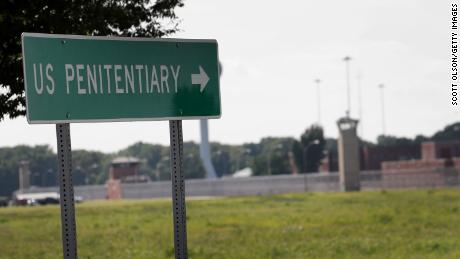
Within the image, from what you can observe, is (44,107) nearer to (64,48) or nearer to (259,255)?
(64,48)

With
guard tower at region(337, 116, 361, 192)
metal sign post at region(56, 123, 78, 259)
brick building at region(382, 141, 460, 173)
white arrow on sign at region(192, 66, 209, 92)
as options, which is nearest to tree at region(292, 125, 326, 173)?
brick building at region(382, 141, 460, 173)

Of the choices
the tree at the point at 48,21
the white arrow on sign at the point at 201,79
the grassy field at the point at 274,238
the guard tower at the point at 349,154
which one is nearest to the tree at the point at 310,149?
the guard tower at the point at 349,154

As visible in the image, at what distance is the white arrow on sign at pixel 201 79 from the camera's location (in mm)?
7020

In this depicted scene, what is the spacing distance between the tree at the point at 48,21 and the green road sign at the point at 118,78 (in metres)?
7.75

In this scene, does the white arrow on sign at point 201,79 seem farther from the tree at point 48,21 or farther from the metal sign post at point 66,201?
the tree at point 48,21

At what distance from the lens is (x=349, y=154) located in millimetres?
107438

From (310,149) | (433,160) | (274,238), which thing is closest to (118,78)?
(274,238)

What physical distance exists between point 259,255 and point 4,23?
10.6m

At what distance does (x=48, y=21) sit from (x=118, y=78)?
8.71 meters

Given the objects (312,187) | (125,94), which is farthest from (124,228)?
(312,187)

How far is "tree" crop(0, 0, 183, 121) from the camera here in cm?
1480

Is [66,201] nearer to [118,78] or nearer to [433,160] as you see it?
[118,78]

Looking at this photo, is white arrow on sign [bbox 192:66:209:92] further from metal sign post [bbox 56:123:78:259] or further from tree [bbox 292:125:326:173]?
tree [bbox 292:125:326:173]

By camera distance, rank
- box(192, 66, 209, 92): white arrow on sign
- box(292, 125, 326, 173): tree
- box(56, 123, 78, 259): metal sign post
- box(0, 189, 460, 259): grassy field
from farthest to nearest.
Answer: box(292, 125, 326, 173): tree
box(0, 189, 460, 259): grassy field
box(192, 66, 209, 92): white arrow on sign
box(56, 123, 78, 259): metal sign post
